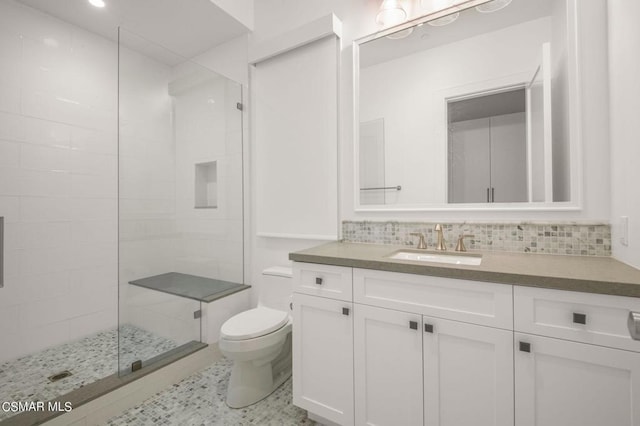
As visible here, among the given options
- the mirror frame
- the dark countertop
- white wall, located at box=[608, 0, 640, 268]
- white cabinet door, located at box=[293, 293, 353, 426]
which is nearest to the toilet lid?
white cabinet door, located at box=[293, 293, 353, 426]

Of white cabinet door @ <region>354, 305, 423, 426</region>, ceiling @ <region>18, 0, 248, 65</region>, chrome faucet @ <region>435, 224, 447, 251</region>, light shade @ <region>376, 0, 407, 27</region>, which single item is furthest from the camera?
ceiling @ <region>18, 0, 248, 65</region>

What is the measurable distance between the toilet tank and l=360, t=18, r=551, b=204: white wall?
0.87 metres

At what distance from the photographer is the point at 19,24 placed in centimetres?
192

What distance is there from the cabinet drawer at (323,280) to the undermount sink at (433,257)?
0.87 ft

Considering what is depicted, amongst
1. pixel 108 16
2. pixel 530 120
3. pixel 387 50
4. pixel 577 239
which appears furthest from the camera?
pixel 108 16

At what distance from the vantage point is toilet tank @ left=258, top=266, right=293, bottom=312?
6.23 feet

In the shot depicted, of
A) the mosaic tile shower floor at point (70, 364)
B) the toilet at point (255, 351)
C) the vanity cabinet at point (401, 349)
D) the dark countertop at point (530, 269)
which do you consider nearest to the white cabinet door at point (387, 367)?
the vanity cabinet at point (401, 349)

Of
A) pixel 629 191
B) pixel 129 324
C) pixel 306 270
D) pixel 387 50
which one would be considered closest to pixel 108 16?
pixel 387 50

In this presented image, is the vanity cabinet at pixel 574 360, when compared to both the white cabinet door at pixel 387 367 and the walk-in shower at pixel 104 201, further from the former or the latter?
the walk-in shower at pixel 104 201

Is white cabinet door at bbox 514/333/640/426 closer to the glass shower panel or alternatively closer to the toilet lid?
the toilet lid

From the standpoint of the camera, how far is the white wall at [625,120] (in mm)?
975

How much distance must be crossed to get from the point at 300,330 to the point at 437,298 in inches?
27.8

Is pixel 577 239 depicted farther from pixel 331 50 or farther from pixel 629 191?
pixel 331 50

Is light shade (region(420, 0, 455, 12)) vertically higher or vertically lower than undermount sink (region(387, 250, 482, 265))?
higher
